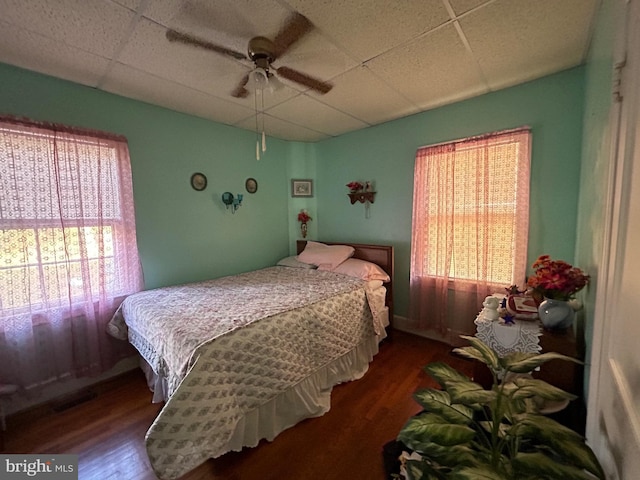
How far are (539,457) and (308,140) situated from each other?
12.0 feet

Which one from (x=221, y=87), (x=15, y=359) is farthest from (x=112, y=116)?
(x=15, y=359)

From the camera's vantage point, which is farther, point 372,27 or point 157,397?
point 157,397

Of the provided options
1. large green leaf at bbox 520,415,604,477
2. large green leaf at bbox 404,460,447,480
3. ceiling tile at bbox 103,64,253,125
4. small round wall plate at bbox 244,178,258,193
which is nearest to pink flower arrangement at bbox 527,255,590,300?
large green leaf at bbox 520,415,604,477

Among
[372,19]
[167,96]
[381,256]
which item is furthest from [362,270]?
[167,96]

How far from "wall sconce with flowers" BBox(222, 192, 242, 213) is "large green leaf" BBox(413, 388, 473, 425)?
271 cm

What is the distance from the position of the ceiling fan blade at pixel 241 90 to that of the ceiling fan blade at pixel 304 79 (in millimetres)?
287

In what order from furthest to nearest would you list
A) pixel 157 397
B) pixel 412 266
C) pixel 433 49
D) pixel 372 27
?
pixel 412 266
pixel 157 397
pixel 433 49
pixel 372 27

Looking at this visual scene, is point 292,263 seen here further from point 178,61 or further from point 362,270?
point 178,61

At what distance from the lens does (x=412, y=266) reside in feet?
9.05

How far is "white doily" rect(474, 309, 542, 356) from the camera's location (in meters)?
1.43

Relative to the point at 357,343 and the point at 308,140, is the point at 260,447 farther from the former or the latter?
the point at 308,140

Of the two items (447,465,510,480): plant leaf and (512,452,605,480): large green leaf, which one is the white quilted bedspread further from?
(512,452,605,480): large green leaf

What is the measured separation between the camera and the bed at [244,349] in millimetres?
1229

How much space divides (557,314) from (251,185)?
3068mm
